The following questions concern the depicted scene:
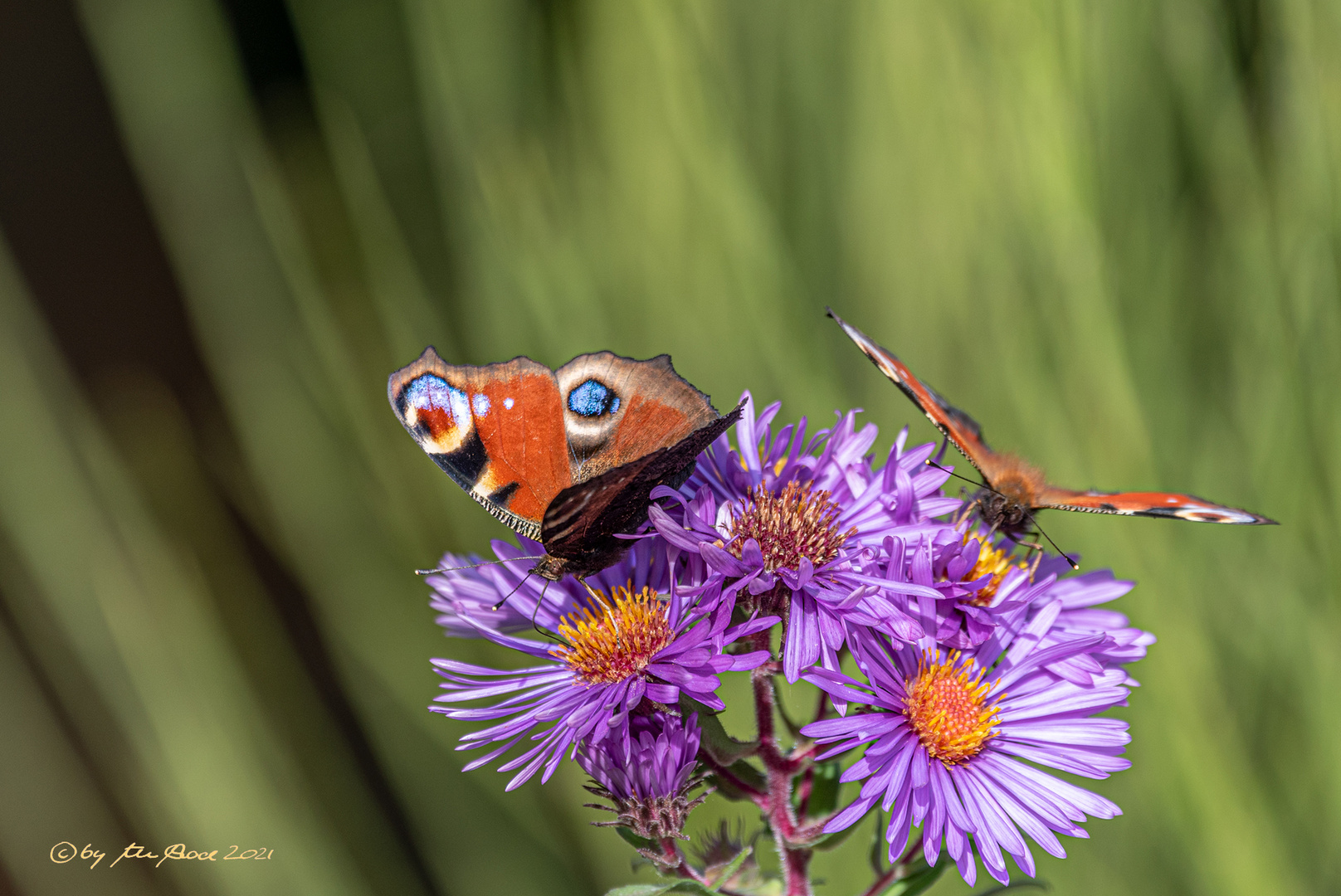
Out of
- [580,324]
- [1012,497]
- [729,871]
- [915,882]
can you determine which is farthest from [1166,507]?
[580,324]

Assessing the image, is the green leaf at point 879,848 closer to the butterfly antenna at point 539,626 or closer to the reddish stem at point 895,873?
the reddish stem at point 895,873

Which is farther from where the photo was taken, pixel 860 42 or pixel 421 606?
pixel 421 606

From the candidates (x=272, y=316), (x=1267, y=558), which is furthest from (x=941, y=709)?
(x=272, y=316)

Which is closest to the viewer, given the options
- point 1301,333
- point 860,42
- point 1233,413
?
point 1301,333

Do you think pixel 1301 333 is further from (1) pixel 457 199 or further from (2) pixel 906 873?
(1) pixel 457 199

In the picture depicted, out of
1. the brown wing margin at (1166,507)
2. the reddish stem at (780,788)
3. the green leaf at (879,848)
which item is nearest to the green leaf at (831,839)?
the reddish stem at (780,788)

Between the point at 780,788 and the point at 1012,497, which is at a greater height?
the point at 1012,497

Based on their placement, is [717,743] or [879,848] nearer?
[717,743]

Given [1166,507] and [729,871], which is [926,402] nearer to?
[1166,507]
